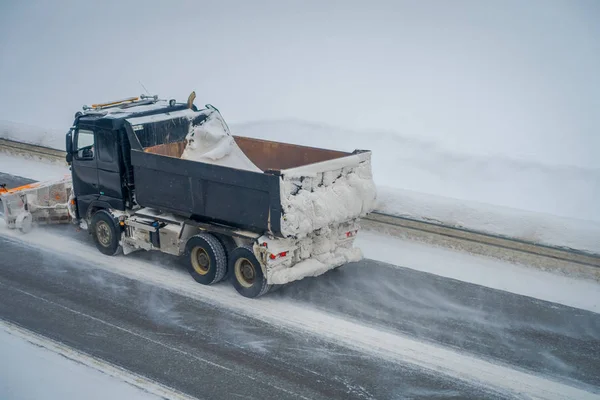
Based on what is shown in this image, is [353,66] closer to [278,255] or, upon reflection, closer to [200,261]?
[200,261]

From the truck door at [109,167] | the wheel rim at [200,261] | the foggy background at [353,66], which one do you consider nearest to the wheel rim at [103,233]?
the truck door at [109,167]

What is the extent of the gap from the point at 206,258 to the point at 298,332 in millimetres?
2464

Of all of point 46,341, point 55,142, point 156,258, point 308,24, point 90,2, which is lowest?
point 46,341

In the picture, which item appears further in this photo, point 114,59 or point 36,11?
point 36,11

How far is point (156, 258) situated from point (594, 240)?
8.67m

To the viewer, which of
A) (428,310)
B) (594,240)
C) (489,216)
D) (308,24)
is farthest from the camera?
(308,24)

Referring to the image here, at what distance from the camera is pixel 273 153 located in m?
12.2

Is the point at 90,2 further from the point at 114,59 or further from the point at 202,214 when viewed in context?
the point at 202,214

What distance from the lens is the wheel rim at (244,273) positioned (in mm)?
10234

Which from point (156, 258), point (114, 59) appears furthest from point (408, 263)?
point (114, 59)

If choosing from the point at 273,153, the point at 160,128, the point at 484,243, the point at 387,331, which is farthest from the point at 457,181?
the point at 160,128

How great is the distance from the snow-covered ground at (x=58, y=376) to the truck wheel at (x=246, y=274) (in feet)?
9.02

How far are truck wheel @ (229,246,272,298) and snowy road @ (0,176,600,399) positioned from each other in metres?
0.21

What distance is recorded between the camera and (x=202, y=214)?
10453mm
